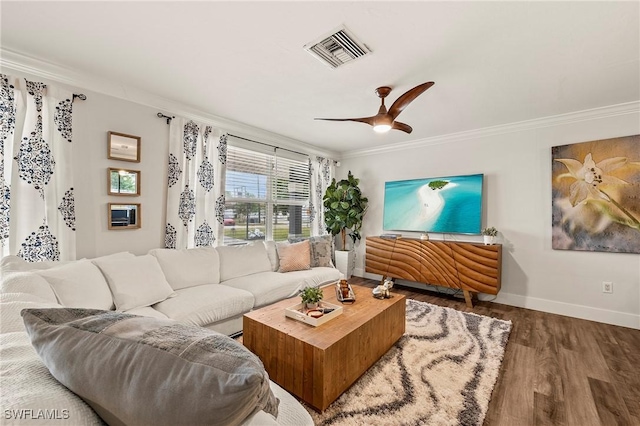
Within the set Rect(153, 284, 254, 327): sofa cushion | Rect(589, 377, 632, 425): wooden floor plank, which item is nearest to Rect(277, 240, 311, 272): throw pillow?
Rect(153, 284, 254, 327): sofa cushion

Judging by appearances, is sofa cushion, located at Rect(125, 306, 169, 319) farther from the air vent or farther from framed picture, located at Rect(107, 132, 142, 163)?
the air vent

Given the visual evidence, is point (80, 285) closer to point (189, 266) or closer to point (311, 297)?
point (189, 266)

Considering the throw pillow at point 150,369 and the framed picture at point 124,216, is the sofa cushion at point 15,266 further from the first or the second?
the throw pillow at point 150,369

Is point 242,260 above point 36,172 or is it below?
below

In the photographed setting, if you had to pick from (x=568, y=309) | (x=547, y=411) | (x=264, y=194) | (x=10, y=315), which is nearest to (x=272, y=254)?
(x=264, y=194)

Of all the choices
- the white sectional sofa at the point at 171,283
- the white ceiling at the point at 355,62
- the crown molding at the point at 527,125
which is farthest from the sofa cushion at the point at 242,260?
the crown molding at the point at 527,125

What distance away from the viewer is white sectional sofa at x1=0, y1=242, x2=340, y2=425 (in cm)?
59

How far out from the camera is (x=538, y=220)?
356cm

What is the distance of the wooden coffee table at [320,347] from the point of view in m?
1.69

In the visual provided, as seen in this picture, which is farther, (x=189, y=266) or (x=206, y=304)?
(x=189, y=266)

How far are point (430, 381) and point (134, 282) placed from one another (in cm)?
239

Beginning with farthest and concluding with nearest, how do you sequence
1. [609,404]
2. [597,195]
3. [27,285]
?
[597,195]
[609,404]
[27,285]

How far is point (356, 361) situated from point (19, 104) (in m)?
3.27

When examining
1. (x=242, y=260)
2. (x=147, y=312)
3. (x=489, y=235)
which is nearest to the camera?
(x=147, y=312)
